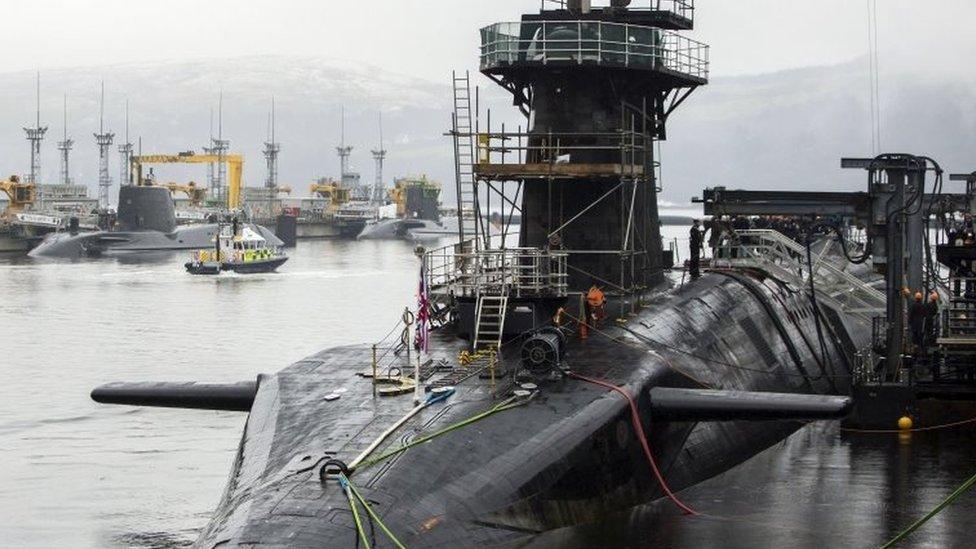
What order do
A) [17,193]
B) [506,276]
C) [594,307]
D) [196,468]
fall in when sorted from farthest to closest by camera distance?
[17,193] < [196,468] < [594,307] < [506,276]

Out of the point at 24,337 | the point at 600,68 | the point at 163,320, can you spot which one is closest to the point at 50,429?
the point at 600,68

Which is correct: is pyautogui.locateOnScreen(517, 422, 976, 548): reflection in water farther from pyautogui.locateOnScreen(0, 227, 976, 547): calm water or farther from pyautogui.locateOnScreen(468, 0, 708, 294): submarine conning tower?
pyautogui.locateOnScreen(468, 0, 708, 294): submarine conning tower

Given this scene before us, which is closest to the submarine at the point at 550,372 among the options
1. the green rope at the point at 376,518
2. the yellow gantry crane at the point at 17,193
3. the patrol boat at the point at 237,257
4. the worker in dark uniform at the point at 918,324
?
the green rope at the point at 376,518

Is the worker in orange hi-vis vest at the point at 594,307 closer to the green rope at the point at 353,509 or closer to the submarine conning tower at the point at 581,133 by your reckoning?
the submarine conning tower at the point at 581,133

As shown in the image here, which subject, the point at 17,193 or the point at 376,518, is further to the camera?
the point at 17,193

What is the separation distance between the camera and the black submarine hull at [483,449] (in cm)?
1773

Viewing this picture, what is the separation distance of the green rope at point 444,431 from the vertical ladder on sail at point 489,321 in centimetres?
355

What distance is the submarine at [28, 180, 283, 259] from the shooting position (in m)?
137

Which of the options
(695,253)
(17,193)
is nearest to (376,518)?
(695,253)

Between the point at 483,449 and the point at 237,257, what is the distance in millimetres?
91304

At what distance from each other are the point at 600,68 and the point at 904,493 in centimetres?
1051

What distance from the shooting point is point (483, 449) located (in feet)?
65.5

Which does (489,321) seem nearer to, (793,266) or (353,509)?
(353,509)

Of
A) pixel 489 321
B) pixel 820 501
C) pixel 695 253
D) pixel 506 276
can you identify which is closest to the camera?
pixel 489 321
